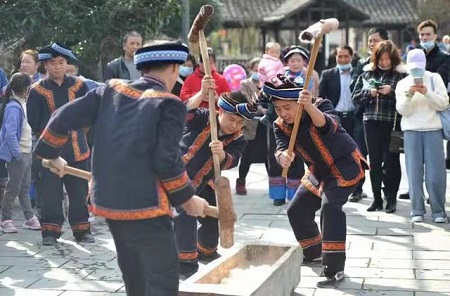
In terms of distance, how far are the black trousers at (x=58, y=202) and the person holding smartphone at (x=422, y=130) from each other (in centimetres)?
320

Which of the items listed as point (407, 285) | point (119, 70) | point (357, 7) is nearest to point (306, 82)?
point (407, 285)

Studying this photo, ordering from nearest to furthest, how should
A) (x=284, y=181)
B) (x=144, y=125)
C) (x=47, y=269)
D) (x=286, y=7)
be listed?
(x=144, y=125) → (x=47, y=269) → (x=284, y=181) → (x=286, y=7)

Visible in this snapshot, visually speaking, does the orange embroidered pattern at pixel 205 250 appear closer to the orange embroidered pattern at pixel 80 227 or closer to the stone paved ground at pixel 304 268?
the stone paved ground at pixel 304 268

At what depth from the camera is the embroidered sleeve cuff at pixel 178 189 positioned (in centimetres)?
482

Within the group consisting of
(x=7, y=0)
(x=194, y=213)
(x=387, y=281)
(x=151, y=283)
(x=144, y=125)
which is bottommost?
(x=387, y=281)

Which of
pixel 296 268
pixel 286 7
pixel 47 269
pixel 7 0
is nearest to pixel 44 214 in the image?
pixel 47 269

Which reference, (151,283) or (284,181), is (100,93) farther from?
(284,181)

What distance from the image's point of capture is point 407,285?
6668 millimetres

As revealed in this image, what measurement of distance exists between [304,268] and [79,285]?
1.79m

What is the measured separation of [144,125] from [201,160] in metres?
2.35

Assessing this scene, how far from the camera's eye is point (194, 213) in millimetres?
4977

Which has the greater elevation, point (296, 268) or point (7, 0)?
point (7, 0)

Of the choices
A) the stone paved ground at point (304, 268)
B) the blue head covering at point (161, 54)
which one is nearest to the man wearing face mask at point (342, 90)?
the stone paved ground at point (304, 268)

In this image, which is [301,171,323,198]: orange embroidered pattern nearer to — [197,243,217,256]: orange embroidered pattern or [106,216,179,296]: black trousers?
[197,243,217,256]: orange embroidered pattern
